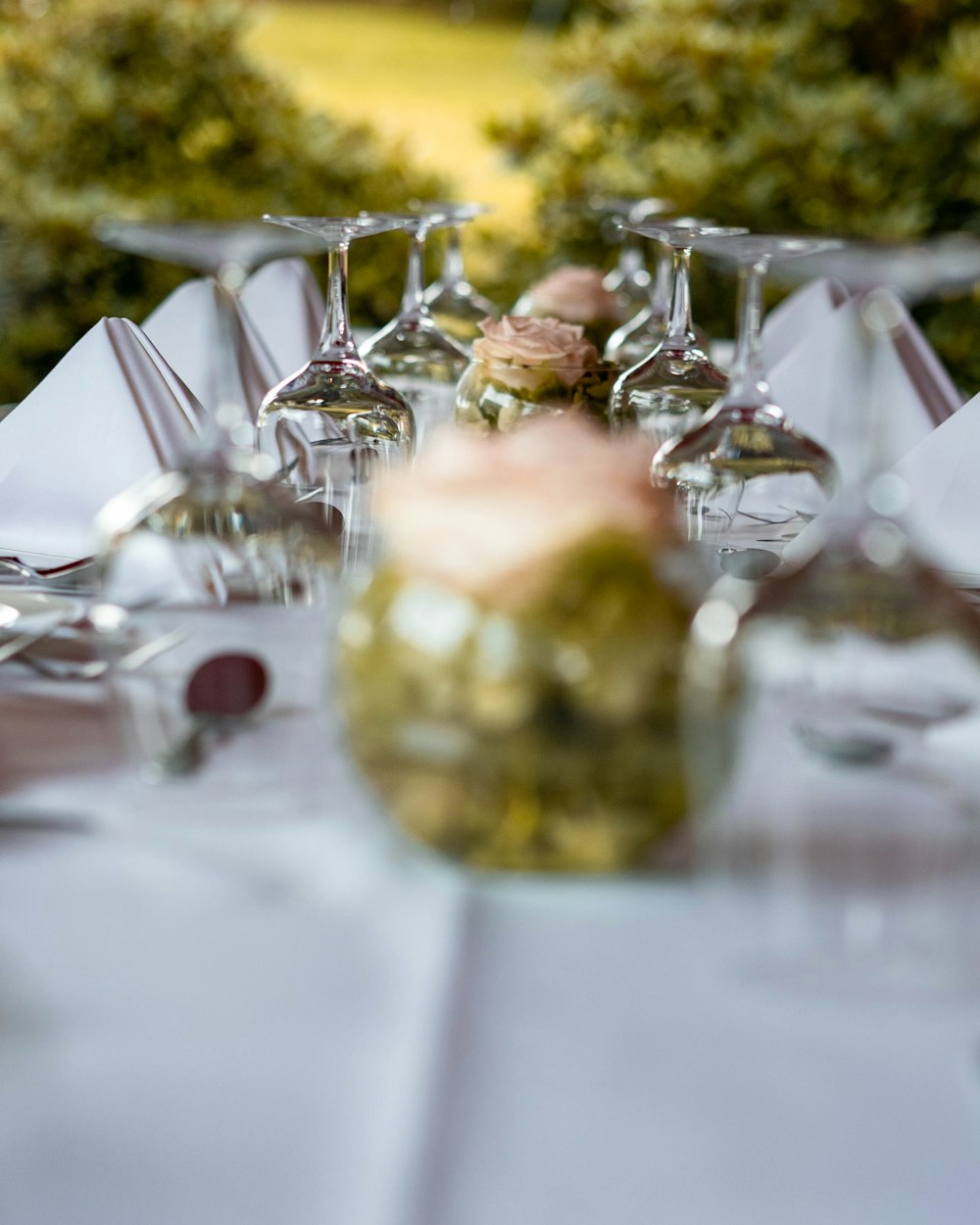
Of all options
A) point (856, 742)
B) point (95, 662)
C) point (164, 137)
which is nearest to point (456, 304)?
point (95, 662)

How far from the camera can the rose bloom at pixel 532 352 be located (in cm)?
114

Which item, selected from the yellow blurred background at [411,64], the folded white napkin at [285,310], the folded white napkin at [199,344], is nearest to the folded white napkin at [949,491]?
the folded white napkin at [199,344]

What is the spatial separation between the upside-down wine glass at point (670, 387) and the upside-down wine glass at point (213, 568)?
528 mm

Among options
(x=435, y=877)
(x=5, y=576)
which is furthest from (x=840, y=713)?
(x=5, y=576)

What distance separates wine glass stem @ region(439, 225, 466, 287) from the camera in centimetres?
168

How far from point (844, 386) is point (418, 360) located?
1.35ft

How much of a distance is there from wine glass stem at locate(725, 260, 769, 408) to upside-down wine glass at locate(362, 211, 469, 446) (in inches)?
22.9

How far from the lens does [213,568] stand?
678 millimetres

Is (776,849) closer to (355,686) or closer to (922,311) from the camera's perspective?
(355,686)

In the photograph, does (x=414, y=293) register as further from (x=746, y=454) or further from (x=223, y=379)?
(x=223, y=379)

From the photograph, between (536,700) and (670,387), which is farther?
(670,387)

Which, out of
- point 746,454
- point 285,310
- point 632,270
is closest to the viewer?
point 746,454

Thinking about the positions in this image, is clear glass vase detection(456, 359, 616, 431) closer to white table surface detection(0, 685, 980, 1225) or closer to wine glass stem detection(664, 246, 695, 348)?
wine glass stem detection(664, 246, 695, 348)

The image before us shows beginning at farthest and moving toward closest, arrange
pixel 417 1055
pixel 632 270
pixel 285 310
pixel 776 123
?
pixel 776 123, pixel 632 270, pixel 285 310, pixel 417 1055
